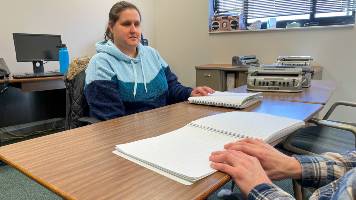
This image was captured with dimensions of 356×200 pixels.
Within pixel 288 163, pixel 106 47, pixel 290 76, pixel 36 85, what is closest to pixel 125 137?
pixel 288 163

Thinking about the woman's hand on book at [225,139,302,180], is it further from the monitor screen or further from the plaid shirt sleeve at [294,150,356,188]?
the monitor screen

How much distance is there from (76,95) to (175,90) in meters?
0.61

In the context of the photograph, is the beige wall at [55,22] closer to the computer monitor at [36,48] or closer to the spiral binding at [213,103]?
the computer monitor at [36,48]

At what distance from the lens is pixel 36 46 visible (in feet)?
10.1

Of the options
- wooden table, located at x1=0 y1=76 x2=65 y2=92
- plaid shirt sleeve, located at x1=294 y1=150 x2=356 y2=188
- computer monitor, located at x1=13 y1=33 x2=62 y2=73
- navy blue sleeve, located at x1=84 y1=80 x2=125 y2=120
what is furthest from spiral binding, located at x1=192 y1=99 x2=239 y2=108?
computer monitor, located at x1=13 y1=33 x2=62 y2=73

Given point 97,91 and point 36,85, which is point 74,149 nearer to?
point 97,91

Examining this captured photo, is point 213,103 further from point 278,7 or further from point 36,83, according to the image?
point 278,7

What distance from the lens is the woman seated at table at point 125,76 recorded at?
58.6 inches

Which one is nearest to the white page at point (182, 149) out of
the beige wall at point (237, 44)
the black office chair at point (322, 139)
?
the black office chair at point (322, 139)

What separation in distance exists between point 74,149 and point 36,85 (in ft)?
6.90

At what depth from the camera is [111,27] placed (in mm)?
1729

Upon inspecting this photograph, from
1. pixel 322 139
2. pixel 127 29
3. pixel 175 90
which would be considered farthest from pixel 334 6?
pixel 127 29

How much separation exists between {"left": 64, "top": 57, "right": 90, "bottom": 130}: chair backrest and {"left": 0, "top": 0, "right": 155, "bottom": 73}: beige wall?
1696 millimetres

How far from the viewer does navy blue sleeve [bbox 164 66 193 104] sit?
1821mm
